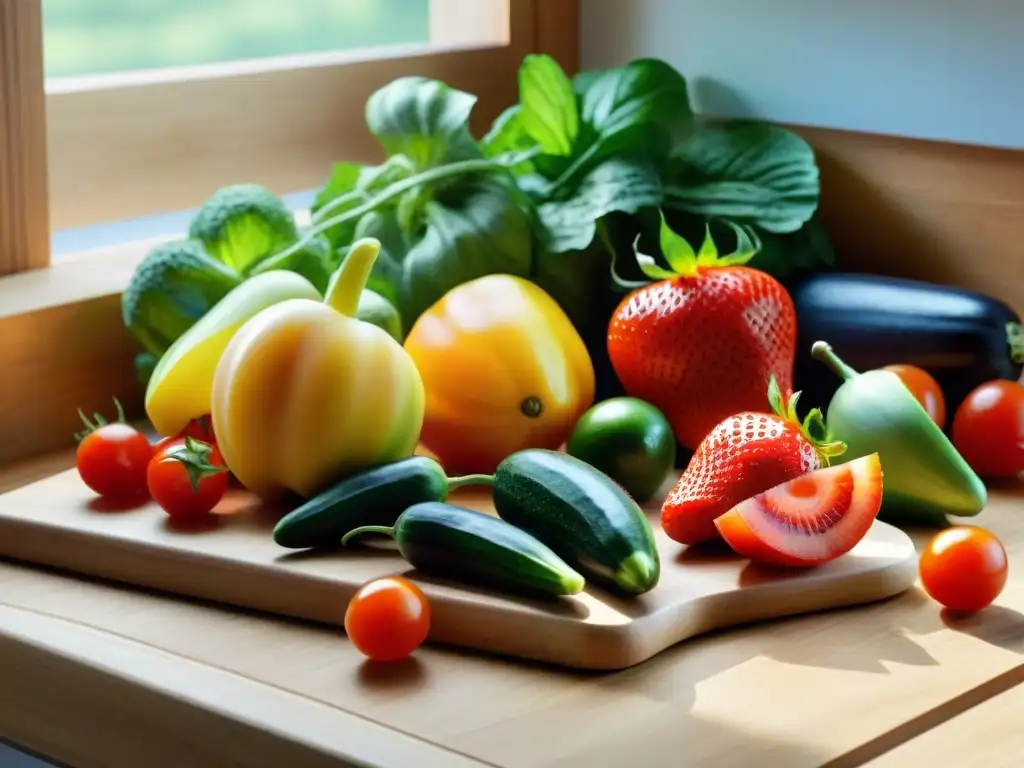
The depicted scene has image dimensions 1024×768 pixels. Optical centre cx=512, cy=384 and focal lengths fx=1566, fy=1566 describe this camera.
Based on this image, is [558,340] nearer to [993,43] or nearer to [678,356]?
[678,356]

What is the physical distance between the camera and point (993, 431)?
1164 mm

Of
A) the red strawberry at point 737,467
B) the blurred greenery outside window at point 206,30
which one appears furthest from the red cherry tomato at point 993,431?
the blurred greenery outside window at point 206,30

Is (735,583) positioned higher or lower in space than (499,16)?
lower

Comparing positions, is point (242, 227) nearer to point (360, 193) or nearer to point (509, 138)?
point (360, 193)

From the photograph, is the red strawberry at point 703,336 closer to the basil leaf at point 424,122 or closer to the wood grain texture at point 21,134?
the basil leaf at point 424,122

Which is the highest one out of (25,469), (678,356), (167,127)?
(167,127)

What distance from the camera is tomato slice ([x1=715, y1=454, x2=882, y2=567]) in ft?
3.10

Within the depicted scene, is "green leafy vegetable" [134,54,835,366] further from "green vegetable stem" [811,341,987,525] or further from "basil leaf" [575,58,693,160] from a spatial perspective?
"green vegetable stem" [811,341,987,525]

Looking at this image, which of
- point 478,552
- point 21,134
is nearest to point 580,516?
point 478,552

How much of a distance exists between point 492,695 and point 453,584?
11 centimetres

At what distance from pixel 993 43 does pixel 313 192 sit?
70 cm

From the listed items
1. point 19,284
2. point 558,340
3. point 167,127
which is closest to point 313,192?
point 167,127

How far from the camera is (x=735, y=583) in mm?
935

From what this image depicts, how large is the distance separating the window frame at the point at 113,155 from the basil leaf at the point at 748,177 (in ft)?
1.05
